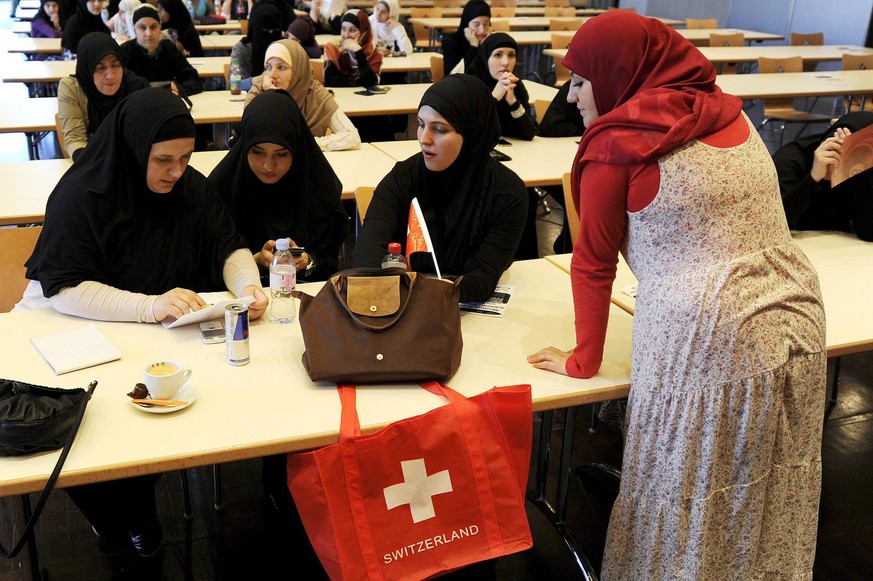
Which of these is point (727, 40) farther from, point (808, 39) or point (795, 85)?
point (795, 85)

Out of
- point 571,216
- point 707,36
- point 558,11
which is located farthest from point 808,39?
point 571,216

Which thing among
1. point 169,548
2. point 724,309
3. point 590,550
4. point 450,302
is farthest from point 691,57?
point 169,548

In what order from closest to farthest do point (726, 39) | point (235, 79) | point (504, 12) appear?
point (235, 79), point (726, 39), point (504, 12)

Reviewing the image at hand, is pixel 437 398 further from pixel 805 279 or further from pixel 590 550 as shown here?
pixel 590 550

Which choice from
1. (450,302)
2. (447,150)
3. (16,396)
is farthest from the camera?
(447,150)

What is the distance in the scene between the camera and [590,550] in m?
2.47

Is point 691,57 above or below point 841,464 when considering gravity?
above

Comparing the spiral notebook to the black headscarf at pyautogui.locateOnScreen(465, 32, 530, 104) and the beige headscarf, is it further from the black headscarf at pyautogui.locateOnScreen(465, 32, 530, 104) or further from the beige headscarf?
the black headscarf at pyautogui.locateOnScreen(465, 32, 530, 104)

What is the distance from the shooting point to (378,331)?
5.91 feet

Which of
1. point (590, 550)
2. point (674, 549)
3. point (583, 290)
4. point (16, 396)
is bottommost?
point (590, 550)

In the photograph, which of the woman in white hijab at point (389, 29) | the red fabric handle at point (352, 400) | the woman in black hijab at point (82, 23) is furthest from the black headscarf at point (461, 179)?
the woman in black hijab at point (82, 23)

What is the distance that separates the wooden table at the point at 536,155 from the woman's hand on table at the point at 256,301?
5.54ft

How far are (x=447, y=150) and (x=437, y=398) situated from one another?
0.85 m

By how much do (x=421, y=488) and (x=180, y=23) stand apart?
6390 millimetres
